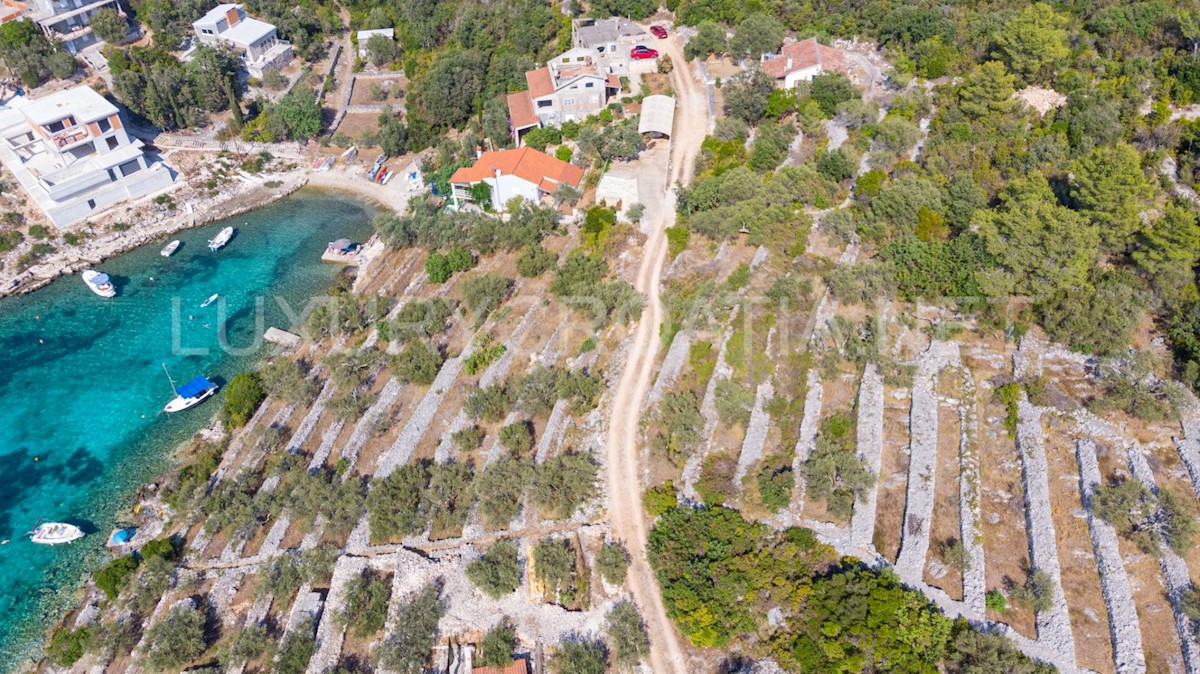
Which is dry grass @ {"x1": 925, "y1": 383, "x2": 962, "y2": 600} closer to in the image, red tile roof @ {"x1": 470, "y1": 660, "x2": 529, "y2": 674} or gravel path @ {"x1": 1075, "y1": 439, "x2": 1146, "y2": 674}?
gravel path @ {"x1": 1075, "y1": 439, "x2": 1146, "y2": 674}

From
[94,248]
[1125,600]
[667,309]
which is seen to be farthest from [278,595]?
[94,248]

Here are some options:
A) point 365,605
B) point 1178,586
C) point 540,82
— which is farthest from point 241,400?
point 1178,586

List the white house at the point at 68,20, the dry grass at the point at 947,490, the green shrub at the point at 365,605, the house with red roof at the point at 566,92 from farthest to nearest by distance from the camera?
the white house at the point at 68,20
the house with red roof at the point at 566,92
the green shrub at the point at 365,605
the dry grass at the point at 947,490

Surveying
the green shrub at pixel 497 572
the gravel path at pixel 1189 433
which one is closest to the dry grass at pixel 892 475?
the gravel path at pixel 1189 433

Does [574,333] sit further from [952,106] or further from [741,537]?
[952,106]

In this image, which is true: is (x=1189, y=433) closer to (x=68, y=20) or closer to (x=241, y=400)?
(x=241, y=400)

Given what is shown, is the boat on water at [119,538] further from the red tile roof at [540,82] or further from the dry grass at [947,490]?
the red tile roof at [540,82]

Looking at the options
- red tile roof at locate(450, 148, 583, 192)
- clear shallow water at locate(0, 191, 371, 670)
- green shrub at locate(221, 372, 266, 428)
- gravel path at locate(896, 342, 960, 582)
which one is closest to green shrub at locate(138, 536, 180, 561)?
clear shallow water at locate(0, 191, 371, 670)
